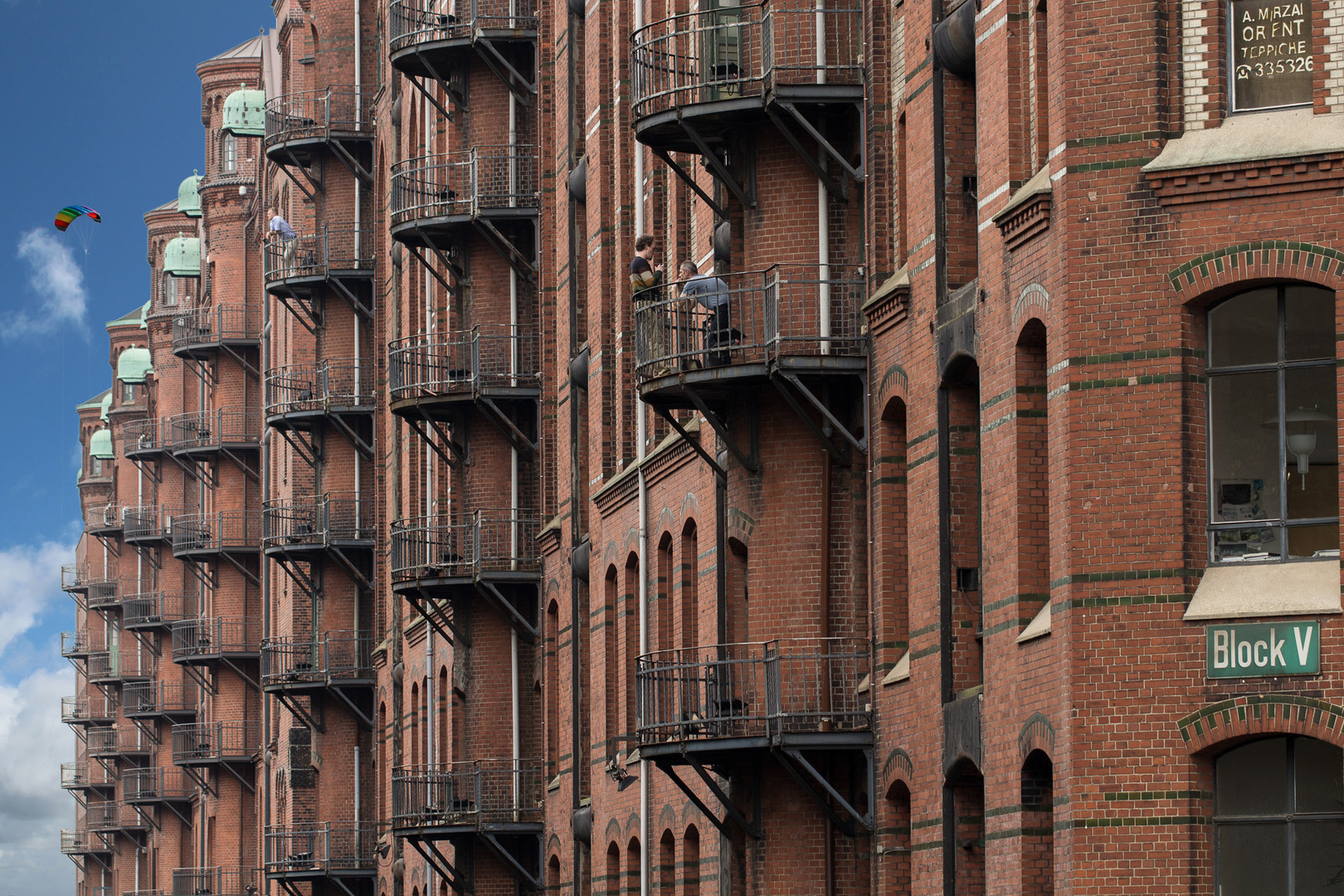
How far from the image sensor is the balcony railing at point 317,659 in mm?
60219

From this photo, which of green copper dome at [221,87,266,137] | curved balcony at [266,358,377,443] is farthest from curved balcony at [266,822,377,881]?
green copper dome at [221,87,266,137]

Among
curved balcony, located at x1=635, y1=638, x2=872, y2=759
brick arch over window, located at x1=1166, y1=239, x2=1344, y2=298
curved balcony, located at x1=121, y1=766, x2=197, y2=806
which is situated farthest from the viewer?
curved balcony, located at x1=121, y1=766, x2=197, y2=806

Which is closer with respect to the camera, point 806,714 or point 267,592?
point 806,714

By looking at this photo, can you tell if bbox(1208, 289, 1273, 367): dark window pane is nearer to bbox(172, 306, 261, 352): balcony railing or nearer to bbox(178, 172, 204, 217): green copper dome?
bbox(172, 306, 261, 352): balcony railing

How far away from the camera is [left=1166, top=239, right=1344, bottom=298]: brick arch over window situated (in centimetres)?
2184

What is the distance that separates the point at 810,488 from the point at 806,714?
11.2 ft

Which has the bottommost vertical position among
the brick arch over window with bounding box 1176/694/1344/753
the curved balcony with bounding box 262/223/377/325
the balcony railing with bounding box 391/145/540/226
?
the brick arch over window with bounding box 1176/694/1344/753

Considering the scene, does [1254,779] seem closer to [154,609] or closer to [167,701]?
[167,701]

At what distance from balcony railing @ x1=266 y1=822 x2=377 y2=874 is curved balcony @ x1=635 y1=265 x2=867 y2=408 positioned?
31.5 m

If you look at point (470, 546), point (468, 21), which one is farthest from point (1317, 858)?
point (468, 21)

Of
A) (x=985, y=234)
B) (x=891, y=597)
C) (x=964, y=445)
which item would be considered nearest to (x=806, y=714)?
(x=891, y=597)

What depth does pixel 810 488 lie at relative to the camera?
30.2 m

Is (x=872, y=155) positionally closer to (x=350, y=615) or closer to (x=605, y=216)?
(x=605, y=216)

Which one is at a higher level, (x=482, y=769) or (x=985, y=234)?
(x=985, y=234)
